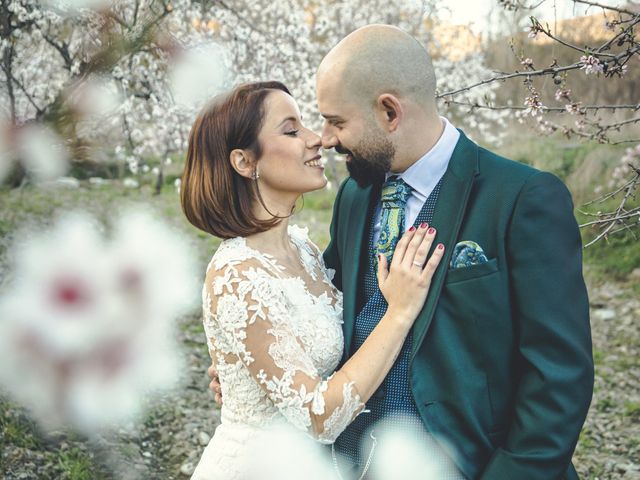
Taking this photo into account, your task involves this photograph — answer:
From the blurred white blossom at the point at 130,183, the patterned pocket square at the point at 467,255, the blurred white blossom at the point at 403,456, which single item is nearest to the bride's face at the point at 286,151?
the patterned pocket square at the point at 467,255

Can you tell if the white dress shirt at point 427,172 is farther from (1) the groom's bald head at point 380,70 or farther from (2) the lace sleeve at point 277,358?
(2) the lace sleeve at point 277,358

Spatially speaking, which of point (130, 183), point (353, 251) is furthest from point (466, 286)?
point (130, 183)

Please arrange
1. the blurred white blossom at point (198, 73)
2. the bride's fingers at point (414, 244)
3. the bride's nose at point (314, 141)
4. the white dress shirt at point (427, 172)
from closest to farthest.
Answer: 1. the bride's fingers at point (414, 244)
2. the white dress shirt at point (427, 172)
3. the bride's nose at point (314, 141)
4. the blurred white blossom at point (198, 73)

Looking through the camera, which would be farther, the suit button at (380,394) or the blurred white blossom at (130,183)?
the blurred white blossom at (130,183)

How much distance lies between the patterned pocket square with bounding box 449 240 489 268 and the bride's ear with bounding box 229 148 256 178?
78 cm

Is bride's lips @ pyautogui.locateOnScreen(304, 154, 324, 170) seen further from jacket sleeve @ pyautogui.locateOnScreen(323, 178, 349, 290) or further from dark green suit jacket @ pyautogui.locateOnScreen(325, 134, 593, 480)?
dark green suit jacket @ pyautogui.locateOnScreen(325, 134, 593, 480)

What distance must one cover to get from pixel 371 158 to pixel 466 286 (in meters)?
0.53

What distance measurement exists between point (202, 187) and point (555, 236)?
1.18 meters

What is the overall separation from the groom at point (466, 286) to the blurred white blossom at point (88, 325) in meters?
3.03

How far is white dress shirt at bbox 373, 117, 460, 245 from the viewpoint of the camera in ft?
7.30

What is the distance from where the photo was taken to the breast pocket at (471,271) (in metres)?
1.96

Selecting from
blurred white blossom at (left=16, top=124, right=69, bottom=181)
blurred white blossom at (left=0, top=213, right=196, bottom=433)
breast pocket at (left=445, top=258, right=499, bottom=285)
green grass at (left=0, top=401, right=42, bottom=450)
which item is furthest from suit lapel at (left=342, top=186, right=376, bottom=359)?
blurred white blossom at (left=16, top=124, right=69, bottom=181)

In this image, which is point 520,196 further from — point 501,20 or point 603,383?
point 501,20

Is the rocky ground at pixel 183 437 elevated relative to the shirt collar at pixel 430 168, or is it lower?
lower
